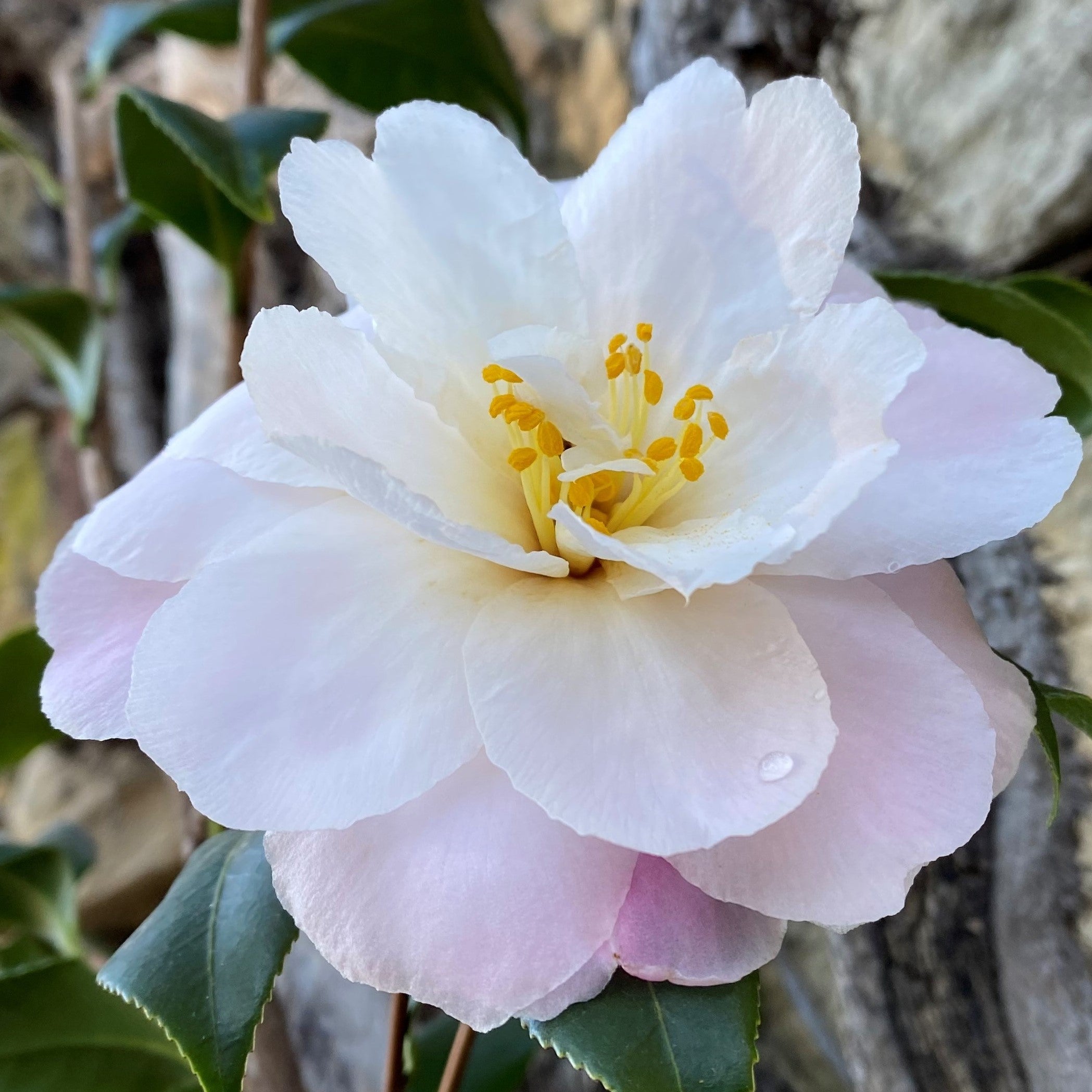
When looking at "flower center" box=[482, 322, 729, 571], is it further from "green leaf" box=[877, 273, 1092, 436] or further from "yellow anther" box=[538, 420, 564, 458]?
"green leaf" box=[877, 273, 1092, 436]

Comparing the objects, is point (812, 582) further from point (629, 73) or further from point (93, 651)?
point (629, 73)

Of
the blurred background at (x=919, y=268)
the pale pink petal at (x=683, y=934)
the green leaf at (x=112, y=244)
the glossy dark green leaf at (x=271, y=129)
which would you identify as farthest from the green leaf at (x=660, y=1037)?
the green leaf at (x=112, y=244)

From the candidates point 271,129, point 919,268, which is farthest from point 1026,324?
point 271,129

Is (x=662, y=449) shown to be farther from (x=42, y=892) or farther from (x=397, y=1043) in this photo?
(x=42, y=892)

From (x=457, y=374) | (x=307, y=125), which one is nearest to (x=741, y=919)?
(x=457, y=374)

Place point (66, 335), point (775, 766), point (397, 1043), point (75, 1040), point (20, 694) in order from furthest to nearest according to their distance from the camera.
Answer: point (66, 335) < point (20, 694) < point (75, 1040) < point (397, 1043) < point (775, 766)

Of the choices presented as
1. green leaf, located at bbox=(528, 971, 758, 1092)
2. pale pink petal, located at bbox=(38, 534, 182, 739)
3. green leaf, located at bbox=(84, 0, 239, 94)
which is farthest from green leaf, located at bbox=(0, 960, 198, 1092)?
green leaf, located at bbox=(84, 0, 239, 94)

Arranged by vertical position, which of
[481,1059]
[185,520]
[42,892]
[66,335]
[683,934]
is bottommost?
[481,1059]
